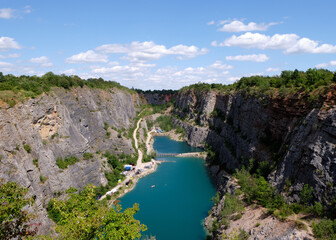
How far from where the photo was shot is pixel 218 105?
3349 inches

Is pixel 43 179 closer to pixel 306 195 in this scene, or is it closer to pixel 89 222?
pixel 89 222

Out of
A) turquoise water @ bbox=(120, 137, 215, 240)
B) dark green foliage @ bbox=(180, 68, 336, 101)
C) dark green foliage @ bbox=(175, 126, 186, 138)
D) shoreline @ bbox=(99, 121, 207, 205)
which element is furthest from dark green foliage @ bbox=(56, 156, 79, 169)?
dark green foliage @ bbox=(175, 126, 186, 138)

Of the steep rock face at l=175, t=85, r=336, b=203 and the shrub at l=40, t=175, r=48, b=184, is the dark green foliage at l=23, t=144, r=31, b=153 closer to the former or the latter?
the shrub at l=40, t=175, r=48, b=184

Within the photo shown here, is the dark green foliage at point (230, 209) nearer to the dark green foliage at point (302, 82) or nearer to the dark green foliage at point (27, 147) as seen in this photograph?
the dark green foliage at point (302, 82)

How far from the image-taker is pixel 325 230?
20.9 metres

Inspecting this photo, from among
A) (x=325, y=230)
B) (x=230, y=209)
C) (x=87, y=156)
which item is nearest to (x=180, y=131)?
(x=87, y=156)

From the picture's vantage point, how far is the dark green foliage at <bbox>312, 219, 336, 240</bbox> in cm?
2045

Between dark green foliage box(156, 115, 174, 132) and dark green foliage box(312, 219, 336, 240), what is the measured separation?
94.8 m

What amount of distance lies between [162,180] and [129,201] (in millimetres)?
12535

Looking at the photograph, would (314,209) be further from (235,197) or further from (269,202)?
(235,197)

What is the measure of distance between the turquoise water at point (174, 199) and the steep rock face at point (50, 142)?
11092 mm

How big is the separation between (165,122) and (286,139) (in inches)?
→ 3556

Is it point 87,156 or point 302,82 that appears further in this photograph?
point 87,156

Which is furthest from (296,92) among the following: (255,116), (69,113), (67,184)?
(69,113)
